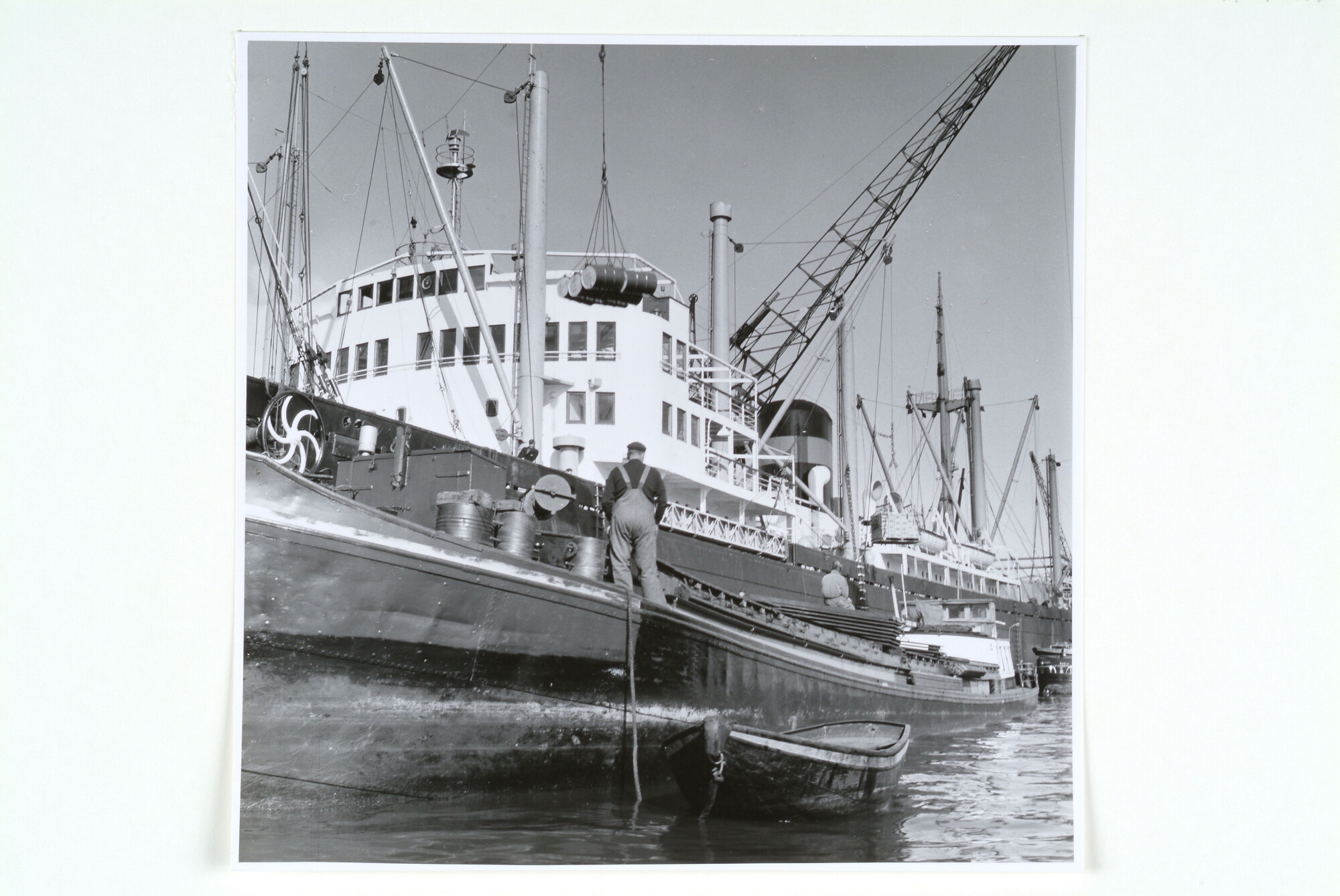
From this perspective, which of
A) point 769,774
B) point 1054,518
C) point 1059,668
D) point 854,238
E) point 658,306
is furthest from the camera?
point 658,306

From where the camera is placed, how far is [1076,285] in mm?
4227

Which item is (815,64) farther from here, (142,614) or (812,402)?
(142,614)

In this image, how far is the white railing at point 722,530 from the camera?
19.1ft

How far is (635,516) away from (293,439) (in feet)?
5.42

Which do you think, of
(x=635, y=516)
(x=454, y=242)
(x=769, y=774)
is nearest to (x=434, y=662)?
(x=635, y=516)

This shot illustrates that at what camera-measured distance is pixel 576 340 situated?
19.5ft

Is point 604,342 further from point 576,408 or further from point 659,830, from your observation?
point 659,830

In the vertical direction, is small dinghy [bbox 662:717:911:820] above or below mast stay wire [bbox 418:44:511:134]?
below

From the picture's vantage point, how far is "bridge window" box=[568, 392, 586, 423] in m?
5.92

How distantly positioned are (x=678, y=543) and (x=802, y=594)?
5.42 feet

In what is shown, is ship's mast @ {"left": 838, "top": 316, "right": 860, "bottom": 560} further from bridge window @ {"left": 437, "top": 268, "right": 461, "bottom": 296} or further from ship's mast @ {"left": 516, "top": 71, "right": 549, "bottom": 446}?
bridge window @ {"left": 437, "top": 268, "right": 461, "bottom": 296}

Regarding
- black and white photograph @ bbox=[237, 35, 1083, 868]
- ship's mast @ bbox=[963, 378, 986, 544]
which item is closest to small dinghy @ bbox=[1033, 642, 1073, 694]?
black and white photograph @ bbox=[237, 35, 1083, 868]

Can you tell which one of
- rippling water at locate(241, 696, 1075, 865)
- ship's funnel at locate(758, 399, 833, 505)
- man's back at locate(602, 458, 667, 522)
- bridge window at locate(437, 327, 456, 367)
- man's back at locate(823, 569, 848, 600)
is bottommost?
rippling water at locate(241, 696, 1075, 865)

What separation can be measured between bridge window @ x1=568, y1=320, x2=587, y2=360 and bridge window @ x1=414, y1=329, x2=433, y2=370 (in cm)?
79
